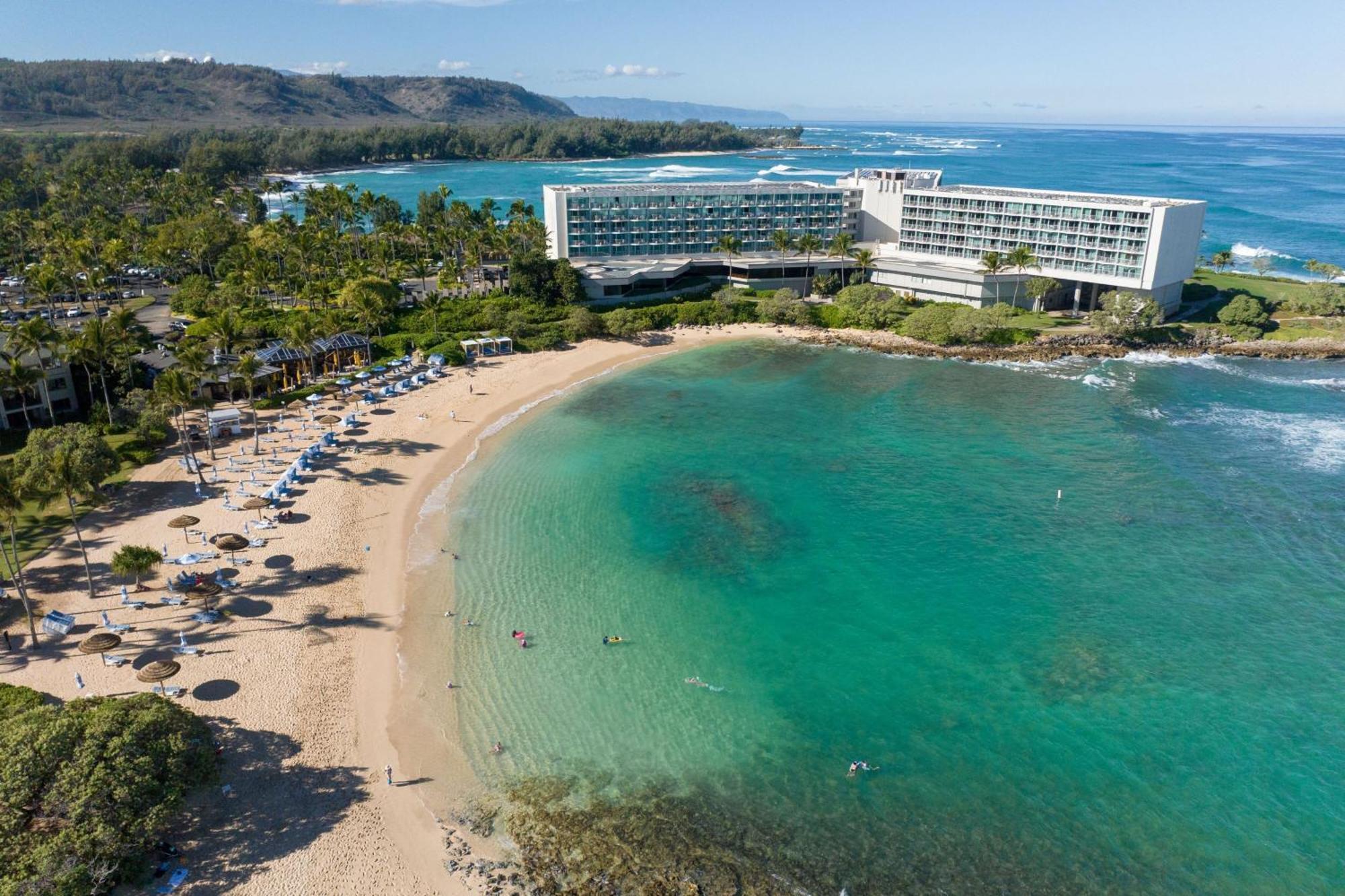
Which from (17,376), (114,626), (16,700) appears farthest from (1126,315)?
(17,376)

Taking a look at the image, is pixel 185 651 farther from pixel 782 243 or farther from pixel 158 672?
pixel 782 243

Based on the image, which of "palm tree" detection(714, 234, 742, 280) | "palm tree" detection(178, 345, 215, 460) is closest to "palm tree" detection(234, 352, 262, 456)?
"palm tree" detection(178, 345, 215, 460)

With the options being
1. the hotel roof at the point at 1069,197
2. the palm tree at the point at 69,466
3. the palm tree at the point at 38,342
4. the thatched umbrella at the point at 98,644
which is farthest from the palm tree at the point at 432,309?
the hotel roof at the point at 1069,197

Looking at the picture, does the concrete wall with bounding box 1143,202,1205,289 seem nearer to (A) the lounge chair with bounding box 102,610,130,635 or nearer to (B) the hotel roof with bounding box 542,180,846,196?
(B) the hotel roof with bounding box 542,180,846,196

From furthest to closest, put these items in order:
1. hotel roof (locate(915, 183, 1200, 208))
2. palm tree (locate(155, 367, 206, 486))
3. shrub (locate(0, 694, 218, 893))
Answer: hotel roof (locate(915, 183, 1200, 208)), palm tree (locate(155, 367, 206, 486)), shrub (locate(0, 694, 218, 893))

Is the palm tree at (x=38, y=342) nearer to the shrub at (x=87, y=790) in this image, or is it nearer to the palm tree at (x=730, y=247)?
the shrub at (x=87, y=790)

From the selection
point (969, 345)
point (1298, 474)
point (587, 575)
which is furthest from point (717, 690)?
point (969, 345)

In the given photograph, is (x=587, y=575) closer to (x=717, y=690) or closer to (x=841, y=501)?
(x=717, y=690)
